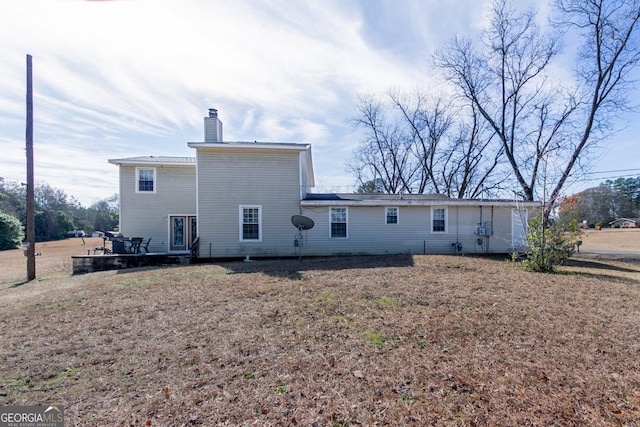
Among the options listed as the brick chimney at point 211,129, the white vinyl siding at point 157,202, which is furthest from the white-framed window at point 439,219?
the white vinyl siding at point 157,202

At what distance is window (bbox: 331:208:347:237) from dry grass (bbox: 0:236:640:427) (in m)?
6.88

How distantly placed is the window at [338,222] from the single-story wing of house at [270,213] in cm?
5

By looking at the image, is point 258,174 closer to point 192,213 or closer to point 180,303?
point 192,213

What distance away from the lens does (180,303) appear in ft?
19.6

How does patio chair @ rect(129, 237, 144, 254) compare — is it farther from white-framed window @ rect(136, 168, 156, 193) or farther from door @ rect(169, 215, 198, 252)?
white-framed window @ rect(136, 168, 156, 193)

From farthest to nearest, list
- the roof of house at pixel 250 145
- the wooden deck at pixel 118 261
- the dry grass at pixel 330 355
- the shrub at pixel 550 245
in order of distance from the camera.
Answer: the roof of house at pixel 250 145
the wooden deck at pixel 118 261
the shrub at pixel 550 245
the dry grass at pixel 330 355

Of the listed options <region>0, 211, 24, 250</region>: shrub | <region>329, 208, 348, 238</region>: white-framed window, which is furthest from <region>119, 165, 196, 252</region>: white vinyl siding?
<region>0, 211, 24, 250</region>: shrub

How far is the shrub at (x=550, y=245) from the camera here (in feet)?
30.8

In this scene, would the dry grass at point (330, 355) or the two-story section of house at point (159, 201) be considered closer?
the dry grass at point (330, 355)

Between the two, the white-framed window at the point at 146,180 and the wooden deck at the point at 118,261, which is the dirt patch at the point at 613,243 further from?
the white-framed window at the point at 146,180

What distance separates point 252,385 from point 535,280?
8.12 meters

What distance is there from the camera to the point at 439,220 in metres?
14.5

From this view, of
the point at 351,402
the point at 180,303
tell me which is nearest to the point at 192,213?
the point at 180,303

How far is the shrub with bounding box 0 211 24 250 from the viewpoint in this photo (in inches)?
975
